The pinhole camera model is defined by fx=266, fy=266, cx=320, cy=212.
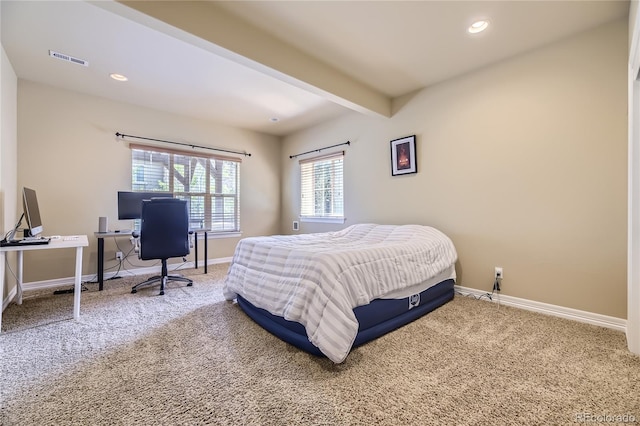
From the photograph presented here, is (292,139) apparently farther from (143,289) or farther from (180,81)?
(143,289)

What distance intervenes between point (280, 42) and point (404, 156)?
6.30ft

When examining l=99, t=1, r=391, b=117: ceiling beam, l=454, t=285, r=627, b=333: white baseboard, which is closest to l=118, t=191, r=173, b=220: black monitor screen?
l=99, t=1, r=391, b=117: ceiling beam

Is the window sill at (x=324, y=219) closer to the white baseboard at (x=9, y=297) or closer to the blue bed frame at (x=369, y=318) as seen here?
the blue bed frame at (x=369, y=318)

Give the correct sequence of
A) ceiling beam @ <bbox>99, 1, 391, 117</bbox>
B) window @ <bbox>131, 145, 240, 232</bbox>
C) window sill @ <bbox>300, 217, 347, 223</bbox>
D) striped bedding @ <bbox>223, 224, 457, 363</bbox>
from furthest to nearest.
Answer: window sill @ <bbox>300, 217, 347, 223</bbox> < window @ <bbox>131, 145, 240, 232</bbox> < ceiling beam @ <bbox>99, 1, 391, 117</bbox> < striped bedding @ <bbox>223, 224, 457, 363</bbox>

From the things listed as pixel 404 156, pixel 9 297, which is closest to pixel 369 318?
pixel 404 156

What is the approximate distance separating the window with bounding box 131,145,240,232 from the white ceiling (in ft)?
3.18

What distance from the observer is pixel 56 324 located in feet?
7.09

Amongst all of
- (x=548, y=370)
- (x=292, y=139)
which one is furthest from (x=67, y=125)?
(x=548, y=370)

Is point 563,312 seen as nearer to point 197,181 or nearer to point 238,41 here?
point 238,41

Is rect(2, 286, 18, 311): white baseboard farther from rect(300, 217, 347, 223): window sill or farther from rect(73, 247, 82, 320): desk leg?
rect(300, 217, 347, 223): window sill

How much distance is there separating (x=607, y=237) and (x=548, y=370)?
134 cm

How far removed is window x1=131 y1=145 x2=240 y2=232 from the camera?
3893 mm

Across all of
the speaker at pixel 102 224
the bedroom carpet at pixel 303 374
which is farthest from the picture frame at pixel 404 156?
the speaker at pixel 102 224

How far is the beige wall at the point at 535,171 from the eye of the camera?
2.10 metres
